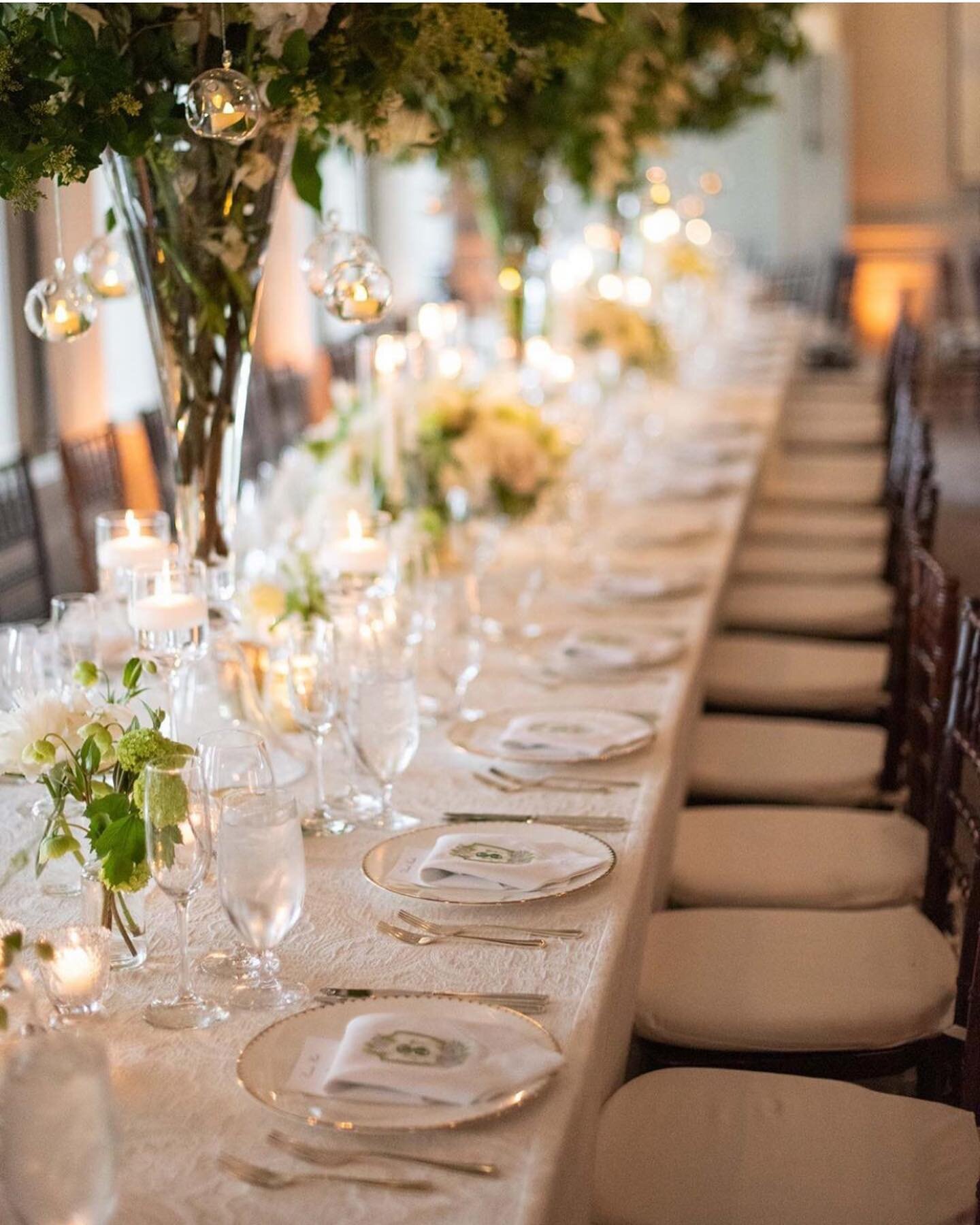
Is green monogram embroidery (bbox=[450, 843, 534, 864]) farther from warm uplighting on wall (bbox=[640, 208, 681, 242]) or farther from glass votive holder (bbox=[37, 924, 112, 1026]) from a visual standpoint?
warm uplighting on wall (bbox=[640, 208, 681, 242])

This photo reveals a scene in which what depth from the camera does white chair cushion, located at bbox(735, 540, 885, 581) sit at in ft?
15.2

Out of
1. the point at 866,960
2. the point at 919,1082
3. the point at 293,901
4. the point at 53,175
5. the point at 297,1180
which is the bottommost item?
the point at 919,1082

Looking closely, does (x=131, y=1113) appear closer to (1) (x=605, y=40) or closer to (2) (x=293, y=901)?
(2) (x=293, y=901)

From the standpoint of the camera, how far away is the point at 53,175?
1.84 metres

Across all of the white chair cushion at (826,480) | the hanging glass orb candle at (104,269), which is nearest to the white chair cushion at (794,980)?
the hanging glass orb candle at (104,269)

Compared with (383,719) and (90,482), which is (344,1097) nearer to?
(383,719)

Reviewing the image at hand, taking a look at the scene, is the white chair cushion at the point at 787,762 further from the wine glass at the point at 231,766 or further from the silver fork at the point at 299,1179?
→ the silver fork at the point at 299,1179

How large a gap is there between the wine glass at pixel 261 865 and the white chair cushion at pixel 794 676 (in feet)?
7.30

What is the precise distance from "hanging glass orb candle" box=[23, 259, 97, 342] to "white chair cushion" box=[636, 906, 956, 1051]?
1197mm

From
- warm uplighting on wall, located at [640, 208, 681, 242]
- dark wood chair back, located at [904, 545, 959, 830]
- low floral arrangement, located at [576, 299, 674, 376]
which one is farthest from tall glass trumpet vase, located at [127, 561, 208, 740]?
warm uplighting on wall, located at [640, 208, 681, 242]

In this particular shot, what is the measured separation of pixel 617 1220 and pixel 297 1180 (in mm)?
550

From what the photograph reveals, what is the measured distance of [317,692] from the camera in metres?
1.83

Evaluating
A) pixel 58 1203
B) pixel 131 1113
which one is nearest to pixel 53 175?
pixel 131 1113

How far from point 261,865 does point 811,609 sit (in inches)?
121
